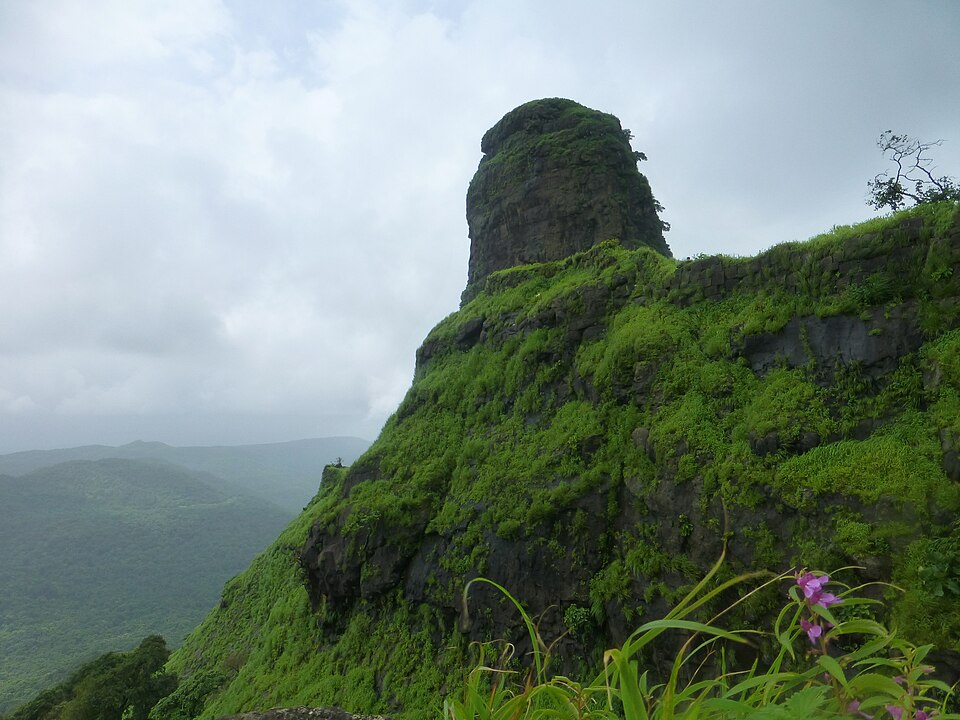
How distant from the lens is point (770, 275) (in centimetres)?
1099

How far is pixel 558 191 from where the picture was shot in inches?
915

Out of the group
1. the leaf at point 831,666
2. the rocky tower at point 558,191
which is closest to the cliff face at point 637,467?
the leaf at point 831,666

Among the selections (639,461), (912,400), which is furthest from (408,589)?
(912,400)

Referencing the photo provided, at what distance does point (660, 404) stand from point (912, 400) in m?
4.38

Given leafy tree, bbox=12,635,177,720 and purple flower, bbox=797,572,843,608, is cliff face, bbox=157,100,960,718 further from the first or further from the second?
purple flower, bbox=797,572,843,608

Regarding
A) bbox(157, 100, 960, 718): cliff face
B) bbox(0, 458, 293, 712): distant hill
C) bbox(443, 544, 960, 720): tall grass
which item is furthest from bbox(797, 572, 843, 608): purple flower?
bbox(0, 458, 293, 712): distant hill

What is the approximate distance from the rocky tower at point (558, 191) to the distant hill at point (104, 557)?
51.1 metres

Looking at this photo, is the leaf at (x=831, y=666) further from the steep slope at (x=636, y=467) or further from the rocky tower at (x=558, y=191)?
the rocky tower at (x=558, y=191)

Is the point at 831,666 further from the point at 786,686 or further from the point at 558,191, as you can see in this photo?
the point at 558,191

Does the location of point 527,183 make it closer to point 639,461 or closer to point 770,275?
point 770,275

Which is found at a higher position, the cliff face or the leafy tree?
the cliff face

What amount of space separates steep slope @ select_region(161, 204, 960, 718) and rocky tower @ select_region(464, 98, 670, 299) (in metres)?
4.73

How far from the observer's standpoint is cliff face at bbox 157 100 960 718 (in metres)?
7.53

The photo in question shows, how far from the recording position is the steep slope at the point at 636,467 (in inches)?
296
